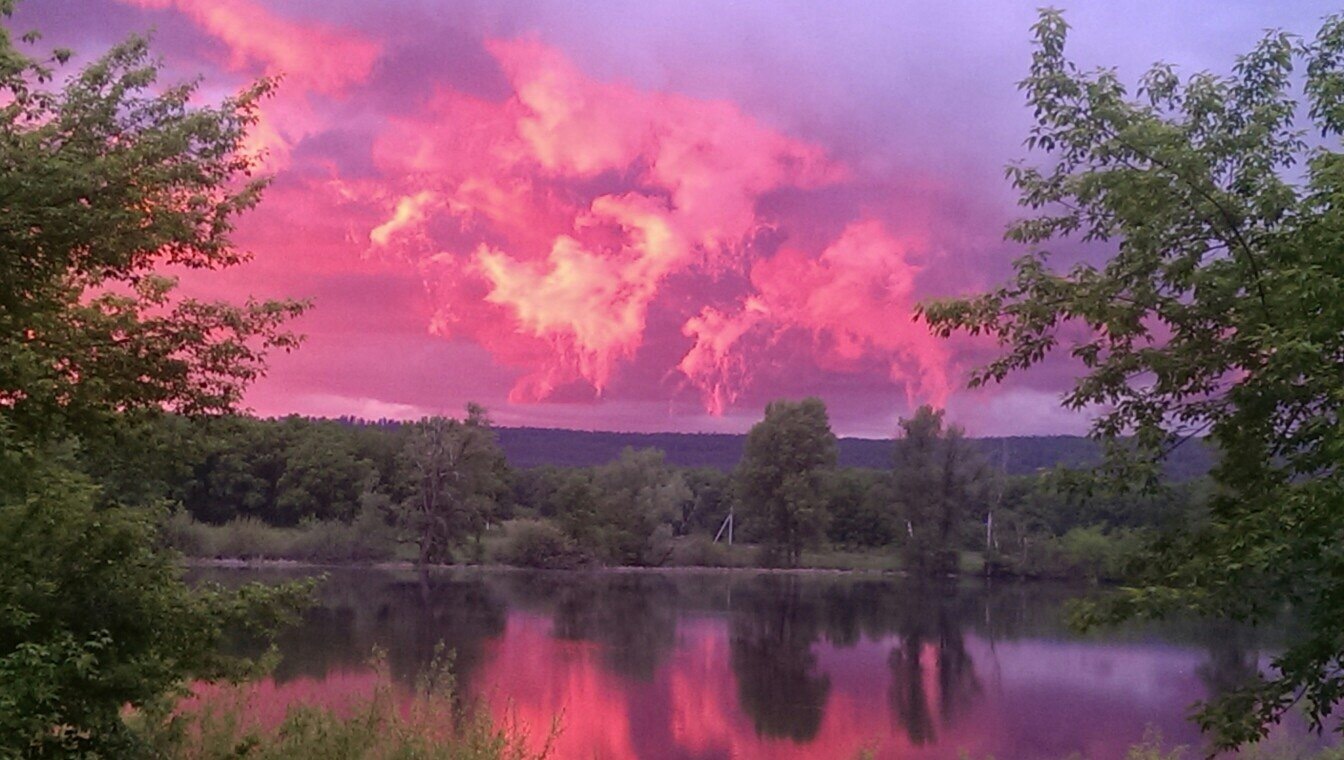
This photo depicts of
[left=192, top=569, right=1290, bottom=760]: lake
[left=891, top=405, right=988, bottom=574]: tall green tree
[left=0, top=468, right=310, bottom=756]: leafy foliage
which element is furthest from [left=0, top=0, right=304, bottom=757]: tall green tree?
[left=891, top=405, right=988, bottom=574]: tall green tree

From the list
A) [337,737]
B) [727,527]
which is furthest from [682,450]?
[337,737]

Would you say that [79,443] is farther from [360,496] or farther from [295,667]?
[360,496]

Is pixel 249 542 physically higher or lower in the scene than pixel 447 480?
lower

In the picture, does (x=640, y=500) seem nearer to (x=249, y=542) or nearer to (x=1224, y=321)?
(x=249, y=542)

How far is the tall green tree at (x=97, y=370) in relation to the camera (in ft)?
29.9

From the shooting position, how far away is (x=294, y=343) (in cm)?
1236

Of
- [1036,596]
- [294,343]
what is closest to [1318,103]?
[294,343]

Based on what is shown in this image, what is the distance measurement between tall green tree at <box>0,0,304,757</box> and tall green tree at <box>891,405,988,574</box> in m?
72.1

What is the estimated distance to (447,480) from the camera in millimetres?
72938

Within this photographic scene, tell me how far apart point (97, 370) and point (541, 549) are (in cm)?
6735

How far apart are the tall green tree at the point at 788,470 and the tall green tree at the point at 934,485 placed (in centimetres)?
603

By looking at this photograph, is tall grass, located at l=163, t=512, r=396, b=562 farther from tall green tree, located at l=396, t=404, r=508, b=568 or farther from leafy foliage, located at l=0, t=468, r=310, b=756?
leafy foliage, located at l=0, t=468, r=310, b=756

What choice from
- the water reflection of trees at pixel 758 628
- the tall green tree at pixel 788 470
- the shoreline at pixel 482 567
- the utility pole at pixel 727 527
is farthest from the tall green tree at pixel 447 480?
the utility pole at pixel 727 527

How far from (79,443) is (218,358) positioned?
156 cm
